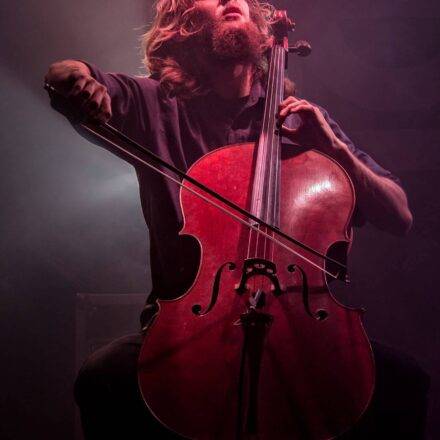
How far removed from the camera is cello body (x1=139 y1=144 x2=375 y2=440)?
2.69 feet

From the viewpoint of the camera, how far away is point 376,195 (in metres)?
1.46

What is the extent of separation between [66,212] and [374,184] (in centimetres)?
145

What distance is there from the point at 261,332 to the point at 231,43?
1.19m

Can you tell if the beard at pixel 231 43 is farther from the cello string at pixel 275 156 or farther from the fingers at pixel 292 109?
the fingers at pixel 292 109

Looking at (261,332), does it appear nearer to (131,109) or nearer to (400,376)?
(400,376)

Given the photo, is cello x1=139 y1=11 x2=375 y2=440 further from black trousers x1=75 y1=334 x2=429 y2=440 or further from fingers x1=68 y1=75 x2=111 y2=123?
fingers x1=68 y1=75 x2=111 y2=123

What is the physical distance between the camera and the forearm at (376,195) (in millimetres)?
1416

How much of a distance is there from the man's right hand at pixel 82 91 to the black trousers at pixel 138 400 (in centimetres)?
58

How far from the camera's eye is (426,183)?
6.77ft

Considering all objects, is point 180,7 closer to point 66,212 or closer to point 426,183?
point 66,212

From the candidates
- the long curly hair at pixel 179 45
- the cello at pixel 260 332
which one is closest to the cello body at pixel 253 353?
the cello at pixel 260 332

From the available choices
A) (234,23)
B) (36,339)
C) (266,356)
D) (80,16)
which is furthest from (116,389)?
(80,16)

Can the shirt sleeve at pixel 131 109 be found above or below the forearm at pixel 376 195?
above

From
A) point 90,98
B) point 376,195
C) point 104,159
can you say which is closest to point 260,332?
point 90,98
